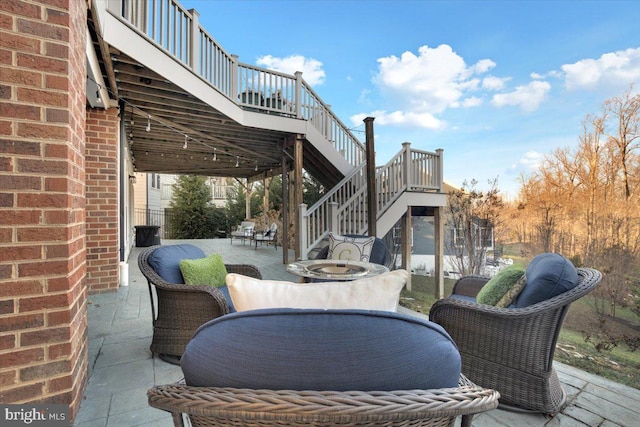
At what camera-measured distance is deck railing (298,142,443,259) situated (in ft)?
20.1

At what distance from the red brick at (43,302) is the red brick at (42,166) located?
0.57 metres

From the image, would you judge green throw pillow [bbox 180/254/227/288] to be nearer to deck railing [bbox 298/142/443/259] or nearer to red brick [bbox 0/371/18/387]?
red brick [bbox 0/371/18/387]

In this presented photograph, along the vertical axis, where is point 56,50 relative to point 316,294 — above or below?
above

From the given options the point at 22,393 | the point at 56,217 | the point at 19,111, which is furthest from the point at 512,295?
the point at 19,111

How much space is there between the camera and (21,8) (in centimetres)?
136

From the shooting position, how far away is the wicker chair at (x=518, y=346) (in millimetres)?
1643

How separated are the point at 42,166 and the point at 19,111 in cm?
24

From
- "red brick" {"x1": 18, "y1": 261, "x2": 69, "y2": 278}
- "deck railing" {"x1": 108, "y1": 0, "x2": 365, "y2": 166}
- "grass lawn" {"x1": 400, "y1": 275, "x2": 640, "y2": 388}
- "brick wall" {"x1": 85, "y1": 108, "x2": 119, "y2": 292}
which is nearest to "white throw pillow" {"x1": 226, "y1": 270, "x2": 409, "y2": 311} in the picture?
"red brick" {"x1": 18, "y1": 261, "x2": 69, "y2": 278}

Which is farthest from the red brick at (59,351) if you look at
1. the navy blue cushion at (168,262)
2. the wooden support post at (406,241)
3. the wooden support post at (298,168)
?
the wooden support post at (406,241)

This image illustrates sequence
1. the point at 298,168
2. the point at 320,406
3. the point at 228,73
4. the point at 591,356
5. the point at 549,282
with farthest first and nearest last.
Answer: the point at 298,168 → the point at 228,73 → the point at 591,356 → the point at 549,282 → the point at 320,406

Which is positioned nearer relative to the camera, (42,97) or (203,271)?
(42,97)

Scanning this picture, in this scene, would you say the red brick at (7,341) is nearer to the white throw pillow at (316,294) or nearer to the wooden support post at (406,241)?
the white throw pillow at (316,294)

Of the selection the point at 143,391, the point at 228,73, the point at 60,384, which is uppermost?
the point at 228,73

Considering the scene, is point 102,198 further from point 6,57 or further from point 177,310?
point 6,57
